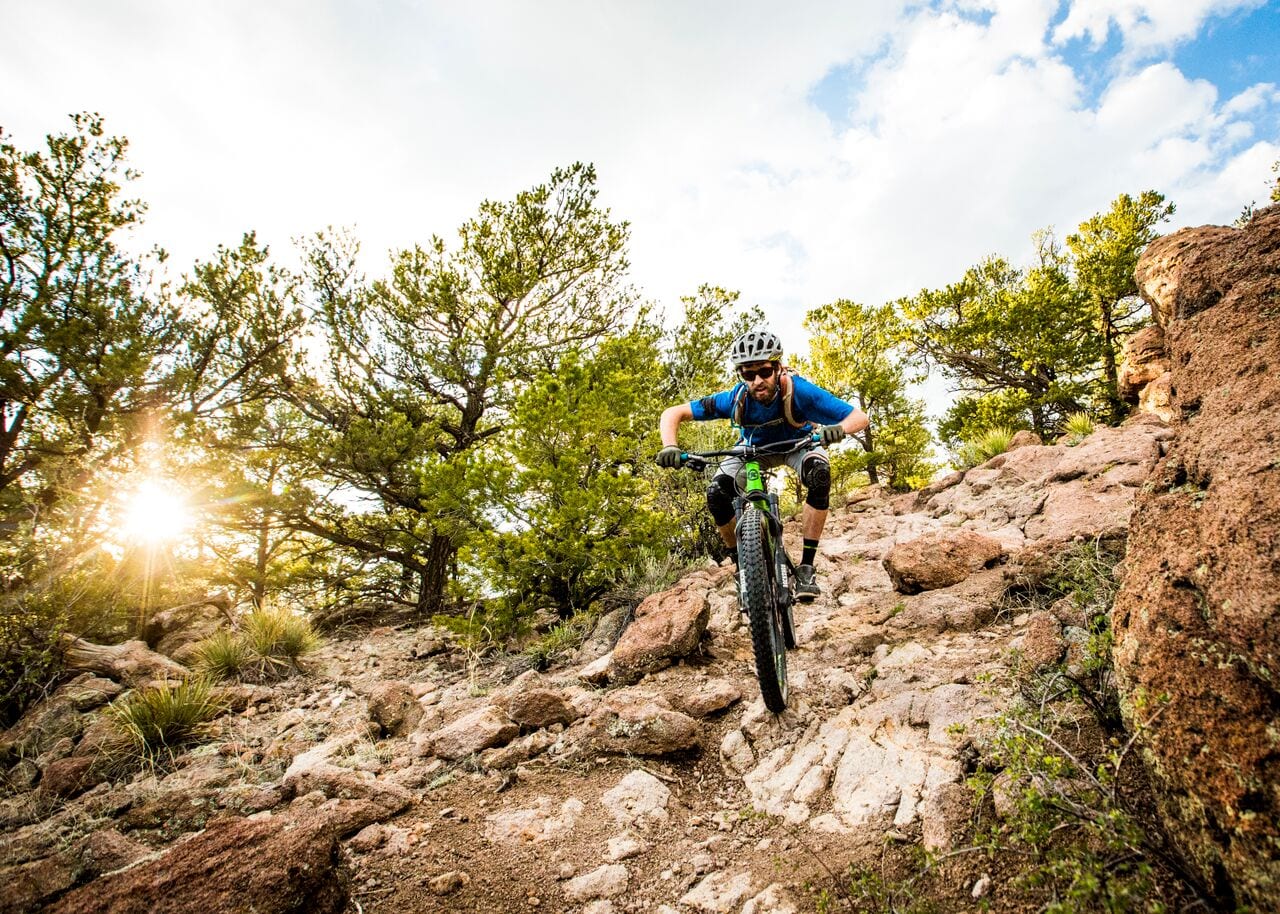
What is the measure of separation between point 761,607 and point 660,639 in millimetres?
1576

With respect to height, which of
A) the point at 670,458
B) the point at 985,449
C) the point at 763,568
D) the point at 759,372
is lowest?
the point at 763,568

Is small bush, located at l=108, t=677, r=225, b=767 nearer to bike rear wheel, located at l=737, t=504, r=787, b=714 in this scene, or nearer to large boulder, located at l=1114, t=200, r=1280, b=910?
bike rear wheel, located at l=737, t=504, r=787, b=714

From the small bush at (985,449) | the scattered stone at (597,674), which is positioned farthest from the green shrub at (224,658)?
the small bush at (985,449)

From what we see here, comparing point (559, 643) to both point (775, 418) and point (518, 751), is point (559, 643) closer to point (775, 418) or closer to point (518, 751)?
point (518, 751)

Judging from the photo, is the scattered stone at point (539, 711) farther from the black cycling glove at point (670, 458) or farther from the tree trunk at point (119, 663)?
the tree trunk at point (119, 663)

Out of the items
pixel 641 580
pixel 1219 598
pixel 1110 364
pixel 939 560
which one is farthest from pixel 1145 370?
pixel 1219 598

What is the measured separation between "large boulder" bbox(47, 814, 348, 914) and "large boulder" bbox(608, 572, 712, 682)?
8.09 feet

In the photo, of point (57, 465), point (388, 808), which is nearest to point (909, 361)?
point (388, 808)

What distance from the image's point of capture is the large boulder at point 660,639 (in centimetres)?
432

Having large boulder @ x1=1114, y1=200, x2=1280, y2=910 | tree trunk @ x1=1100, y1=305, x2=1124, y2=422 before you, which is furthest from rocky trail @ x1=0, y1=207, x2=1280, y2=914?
tree trunk @ x1=1100, y1=305, x2=1124, y2=422

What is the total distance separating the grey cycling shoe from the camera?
3965 mm

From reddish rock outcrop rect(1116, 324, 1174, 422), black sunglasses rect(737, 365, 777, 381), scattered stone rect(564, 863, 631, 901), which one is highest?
reddish rock outcrop rect(1116, 324, 1174, 422)

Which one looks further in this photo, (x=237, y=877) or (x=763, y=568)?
(x=763, y=568)

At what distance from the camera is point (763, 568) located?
316 centimetres
